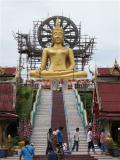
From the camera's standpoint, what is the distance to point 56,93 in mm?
29375

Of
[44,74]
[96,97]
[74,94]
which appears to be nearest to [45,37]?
[44,74]

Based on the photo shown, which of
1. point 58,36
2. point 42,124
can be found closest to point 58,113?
point 42,124

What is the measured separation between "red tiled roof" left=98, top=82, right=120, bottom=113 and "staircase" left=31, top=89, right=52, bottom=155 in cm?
259

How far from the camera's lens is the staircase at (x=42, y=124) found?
65.0 feet

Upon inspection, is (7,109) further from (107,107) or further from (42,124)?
(107,107)

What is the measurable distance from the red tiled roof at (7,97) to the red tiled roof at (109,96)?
13.4 ft

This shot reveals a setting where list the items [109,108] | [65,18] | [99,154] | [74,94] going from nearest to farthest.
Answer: [99,154]
[109,108]
[74,94]
[65,18]

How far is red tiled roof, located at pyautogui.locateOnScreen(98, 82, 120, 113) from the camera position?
22.5m

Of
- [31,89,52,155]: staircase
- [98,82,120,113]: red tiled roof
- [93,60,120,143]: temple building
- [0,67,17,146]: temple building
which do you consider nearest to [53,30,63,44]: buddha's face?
[31,89,52,155]: staircase

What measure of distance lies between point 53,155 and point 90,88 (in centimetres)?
2041

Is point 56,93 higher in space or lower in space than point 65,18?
lower

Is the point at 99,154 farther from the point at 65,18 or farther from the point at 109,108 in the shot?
the point at 65,18

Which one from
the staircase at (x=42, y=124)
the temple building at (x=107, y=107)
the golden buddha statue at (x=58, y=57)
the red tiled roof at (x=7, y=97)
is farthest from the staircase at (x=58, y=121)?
the golden buddha statue at (x=58, y=57)

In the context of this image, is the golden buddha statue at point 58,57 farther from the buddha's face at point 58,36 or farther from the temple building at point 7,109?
the temple building at point 7,109
